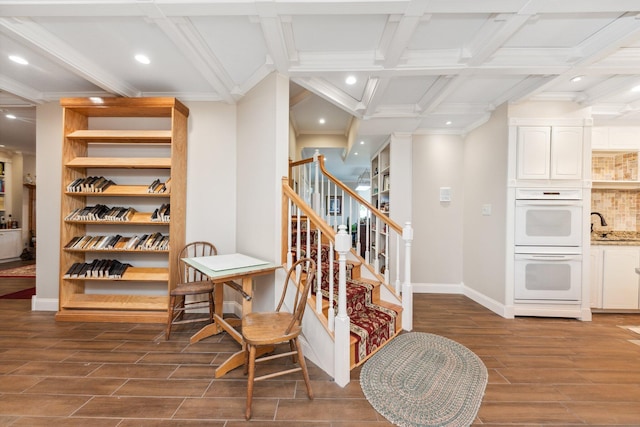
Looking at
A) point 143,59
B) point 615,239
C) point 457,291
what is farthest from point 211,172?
point 615,239

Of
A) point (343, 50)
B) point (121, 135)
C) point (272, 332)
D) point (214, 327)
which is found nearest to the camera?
point (272, 332)

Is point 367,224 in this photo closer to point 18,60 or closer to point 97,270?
point 97,270

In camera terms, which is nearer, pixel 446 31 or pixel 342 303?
pixel 342 303

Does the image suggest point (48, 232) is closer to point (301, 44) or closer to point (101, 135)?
point (101, 135)

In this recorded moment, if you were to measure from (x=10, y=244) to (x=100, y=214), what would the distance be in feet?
19.2

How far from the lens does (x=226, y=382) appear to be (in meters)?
1.93

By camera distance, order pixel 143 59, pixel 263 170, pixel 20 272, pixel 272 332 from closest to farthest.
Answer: pixel 272 332 → pixel 143 59 → pixel 263 170 → pixel 20 272

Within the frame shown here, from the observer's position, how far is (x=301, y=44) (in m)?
2.24

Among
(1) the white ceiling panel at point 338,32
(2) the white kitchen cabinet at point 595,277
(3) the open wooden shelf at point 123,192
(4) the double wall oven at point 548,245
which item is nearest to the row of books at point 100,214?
(3) the open wooden shelf at point 123,192

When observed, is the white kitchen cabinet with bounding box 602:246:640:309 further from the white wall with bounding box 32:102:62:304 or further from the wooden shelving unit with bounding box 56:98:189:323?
the white wall with bounding box 32:102:62:304

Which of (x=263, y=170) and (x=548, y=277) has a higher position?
(x=263, y=170)

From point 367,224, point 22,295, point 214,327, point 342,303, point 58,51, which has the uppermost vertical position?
point 58,51

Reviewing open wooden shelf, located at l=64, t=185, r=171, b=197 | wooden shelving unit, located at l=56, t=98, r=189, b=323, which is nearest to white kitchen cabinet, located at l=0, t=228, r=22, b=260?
wooden shelving unit, located at l=56, t=98, r=189, b=323

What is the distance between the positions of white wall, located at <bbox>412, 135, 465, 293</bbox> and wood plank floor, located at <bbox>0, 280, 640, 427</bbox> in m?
1.36
